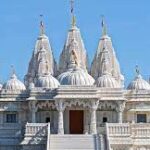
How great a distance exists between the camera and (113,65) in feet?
216

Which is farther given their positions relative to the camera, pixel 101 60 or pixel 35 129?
pixel 101 60

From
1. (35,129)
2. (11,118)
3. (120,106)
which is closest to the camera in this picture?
(35,129)

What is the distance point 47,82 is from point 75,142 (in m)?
8.84

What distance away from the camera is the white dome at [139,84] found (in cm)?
6000

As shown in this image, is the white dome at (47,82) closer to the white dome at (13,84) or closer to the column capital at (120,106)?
the white dome at (13,84)

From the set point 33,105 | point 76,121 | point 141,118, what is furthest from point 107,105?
point 33,105

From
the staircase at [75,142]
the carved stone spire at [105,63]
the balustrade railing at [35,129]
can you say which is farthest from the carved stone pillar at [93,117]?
the carved stone spire at [105,63]

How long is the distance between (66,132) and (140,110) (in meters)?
6.28

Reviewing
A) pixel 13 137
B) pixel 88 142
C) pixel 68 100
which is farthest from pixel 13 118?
pixel 88 142

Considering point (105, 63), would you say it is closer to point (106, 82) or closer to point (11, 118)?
point (106, 82)

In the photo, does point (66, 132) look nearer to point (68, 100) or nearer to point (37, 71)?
point (68, 100)

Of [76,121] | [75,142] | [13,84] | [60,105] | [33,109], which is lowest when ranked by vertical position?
[75,142]

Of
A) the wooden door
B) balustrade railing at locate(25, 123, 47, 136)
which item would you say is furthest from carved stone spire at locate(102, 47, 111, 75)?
balustrade railing at locate(25, 123, 47, 136)

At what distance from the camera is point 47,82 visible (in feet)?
191
